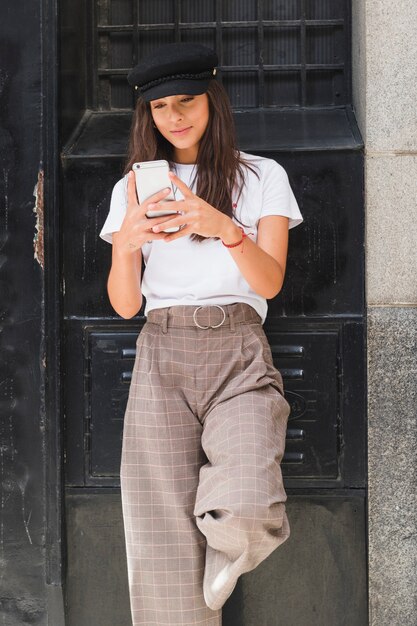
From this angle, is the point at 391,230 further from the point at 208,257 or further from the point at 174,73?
the point at 174,73

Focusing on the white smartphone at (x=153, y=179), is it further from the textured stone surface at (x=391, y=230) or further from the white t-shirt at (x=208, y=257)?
the textured stone surface at (x=391, y=230)

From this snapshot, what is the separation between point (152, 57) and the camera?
114 inches

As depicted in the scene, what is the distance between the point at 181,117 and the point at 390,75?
1.20 m

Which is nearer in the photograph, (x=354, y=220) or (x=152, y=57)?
(x=152, y=57)

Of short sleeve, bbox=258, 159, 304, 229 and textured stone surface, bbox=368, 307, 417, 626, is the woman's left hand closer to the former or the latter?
short sleeve, bbox=258, 159, 304, 229

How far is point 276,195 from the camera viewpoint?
296 cm

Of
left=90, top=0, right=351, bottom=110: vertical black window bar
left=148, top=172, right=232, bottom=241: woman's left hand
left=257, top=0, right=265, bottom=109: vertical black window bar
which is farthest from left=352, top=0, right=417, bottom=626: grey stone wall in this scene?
left=148, top=172, right=232, bottom=241: woman's left hand

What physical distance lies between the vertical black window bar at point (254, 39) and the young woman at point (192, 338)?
3.31 feet

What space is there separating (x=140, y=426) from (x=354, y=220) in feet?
4.73

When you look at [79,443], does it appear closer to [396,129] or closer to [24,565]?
[24,565]

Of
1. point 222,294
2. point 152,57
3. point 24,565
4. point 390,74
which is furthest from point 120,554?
point 390,74

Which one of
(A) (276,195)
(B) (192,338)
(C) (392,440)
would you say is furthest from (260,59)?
(C) (392,440)

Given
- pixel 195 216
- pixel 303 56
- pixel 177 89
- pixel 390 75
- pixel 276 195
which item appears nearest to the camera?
pixel 195 216

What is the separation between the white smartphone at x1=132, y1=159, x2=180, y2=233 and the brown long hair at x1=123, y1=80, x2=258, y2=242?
28 centimetres
